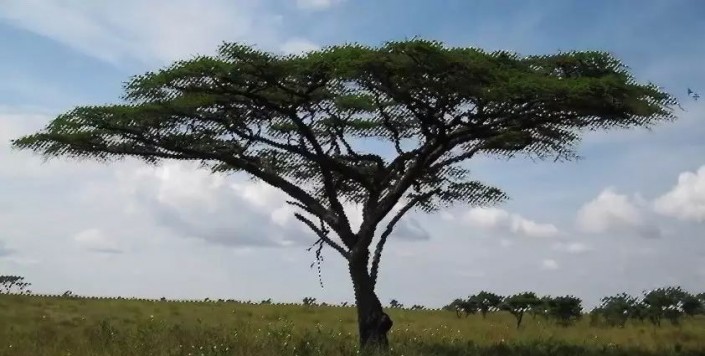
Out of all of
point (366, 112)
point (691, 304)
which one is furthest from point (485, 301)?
point (366, 112)

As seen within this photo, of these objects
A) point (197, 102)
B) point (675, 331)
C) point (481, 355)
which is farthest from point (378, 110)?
point (675, 331)

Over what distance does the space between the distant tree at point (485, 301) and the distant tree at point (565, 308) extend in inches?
94.5

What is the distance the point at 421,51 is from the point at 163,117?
238 inches

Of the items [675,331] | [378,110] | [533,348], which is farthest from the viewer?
[675,331]

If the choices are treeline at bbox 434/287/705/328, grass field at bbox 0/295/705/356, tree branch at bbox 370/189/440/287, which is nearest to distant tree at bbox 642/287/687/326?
treeline at bbox 434/287/705/328

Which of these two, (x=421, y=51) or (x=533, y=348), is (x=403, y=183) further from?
(x=533, y=348)

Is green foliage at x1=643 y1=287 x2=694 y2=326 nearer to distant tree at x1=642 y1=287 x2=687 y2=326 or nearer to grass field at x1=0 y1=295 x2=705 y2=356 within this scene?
distant tree at x1=642 y1=287 x2=687 y2=326

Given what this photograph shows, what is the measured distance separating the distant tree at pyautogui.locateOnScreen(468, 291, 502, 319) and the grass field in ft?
34.3

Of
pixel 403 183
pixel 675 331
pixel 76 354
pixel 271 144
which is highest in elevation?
pixel 271 144

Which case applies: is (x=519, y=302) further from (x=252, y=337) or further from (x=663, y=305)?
(x=252, y=337)

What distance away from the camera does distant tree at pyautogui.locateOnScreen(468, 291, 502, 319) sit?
4033cm

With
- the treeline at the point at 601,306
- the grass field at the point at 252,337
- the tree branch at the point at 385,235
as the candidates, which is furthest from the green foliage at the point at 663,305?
the tree branch at the point at 385,235

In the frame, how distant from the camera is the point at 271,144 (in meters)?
18.3

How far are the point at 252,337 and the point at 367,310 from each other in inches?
104
